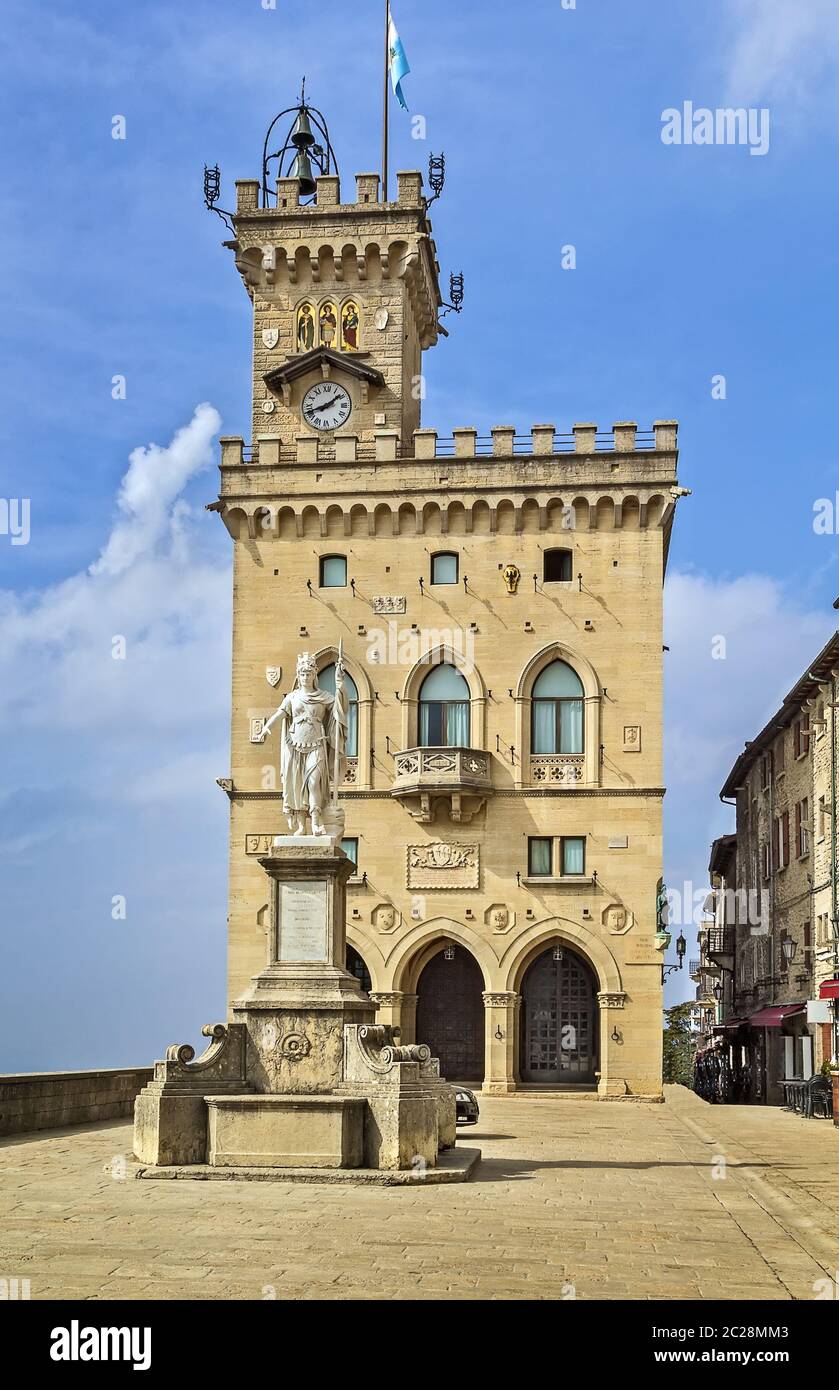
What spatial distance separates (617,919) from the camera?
40469 mm

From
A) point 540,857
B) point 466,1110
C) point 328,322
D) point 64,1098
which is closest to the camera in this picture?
point 64,1098

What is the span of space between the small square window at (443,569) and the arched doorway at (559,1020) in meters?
10.2

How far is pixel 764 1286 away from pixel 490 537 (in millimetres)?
32575

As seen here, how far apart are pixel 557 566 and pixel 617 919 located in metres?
9.50

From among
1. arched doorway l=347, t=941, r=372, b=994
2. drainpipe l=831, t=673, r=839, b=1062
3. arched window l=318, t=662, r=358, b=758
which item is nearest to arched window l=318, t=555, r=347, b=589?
arched window l=318, t=662, r=358, b=758

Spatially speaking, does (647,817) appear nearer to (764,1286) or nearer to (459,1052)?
(459,1052)

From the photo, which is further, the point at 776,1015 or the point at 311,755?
the point at 776,1015

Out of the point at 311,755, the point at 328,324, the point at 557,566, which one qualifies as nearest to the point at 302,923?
the point at 311,755

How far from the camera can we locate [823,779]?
41.3 meters

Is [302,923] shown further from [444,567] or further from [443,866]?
[444,567]

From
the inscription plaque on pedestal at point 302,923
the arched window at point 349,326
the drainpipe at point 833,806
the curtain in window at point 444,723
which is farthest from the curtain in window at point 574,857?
the inscription plaque on pedestal at point 302,923

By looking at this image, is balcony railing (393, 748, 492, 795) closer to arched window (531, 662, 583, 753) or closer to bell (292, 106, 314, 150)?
arched window (531, 662, 583, 753)

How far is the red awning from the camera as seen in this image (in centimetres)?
4194

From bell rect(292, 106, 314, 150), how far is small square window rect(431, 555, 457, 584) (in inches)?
603
